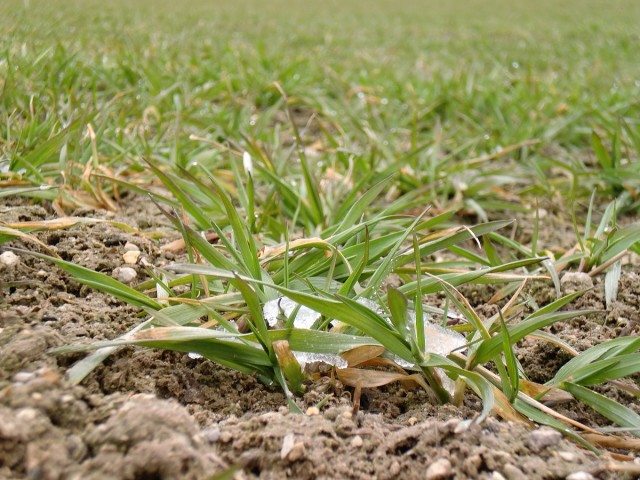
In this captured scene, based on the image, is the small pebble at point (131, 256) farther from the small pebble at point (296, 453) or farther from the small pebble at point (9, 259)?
the small pebble at point (296, 453)

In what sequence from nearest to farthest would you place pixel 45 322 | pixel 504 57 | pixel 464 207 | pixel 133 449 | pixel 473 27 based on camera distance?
pixel 133 449
pixel 45 322
pixel 464 207
pixel 504 57
pixel 473 27

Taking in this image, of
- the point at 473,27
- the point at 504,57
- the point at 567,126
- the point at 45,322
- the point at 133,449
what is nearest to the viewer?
the point at 133,449

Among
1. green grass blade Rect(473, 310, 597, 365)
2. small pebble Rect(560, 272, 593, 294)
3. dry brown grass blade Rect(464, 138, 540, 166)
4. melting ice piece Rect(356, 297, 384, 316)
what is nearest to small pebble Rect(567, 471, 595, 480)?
green grass blade Rect(473, 310, 597, 365)

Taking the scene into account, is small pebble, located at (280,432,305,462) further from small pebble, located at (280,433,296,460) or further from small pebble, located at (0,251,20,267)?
small pebble, located at (0,251,20,267)

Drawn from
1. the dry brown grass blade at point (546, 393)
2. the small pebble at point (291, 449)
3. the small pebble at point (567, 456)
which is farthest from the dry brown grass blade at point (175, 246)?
the small pebble at point (567, 456)

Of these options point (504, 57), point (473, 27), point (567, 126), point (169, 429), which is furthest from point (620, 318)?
point (473, 27)

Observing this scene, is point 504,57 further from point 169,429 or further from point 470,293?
point 169,429
